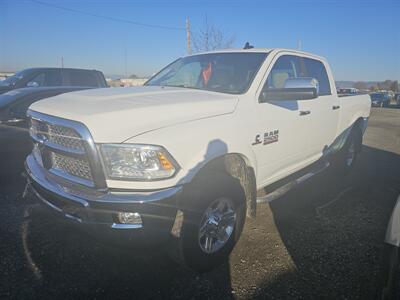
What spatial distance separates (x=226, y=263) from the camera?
2.93 meters

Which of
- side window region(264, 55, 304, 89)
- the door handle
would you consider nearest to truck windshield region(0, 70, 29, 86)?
side window region(264, 55, 304, 89)

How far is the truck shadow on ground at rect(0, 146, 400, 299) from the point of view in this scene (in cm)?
251

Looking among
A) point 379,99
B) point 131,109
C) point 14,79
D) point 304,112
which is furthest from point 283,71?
point 379,99

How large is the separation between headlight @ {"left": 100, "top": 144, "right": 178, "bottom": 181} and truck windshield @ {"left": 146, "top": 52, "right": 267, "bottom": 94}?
1.33 metres

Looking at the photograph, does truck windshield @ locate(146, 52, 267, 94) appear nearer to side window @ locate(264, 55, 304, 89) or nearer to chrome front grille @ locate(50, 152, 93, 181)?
side window @ locate(264, 55, 304, 89)

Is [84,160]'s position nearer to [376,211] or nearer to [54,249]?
[54,249]

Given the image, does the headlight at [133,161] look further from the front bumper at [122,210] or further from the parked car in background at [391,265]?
the parked car in background at [391,265]

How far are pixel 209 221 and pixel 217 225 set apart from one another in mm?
132

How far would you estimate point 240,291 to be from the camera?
2.53 m

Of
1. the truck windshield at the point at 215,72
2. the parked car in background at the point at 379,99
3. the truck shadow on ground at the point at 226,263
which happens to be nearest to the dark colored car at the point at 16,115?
the truck shadow on ground at the point at 226,263

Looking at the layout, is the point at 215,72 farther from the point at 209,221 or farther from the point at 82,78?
the point at 82,78

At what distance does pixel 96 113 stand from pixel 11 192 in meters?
2.96

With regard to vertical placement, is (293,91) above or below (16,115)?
above

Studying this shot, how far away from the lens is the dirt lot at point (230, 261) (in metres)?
2.51
